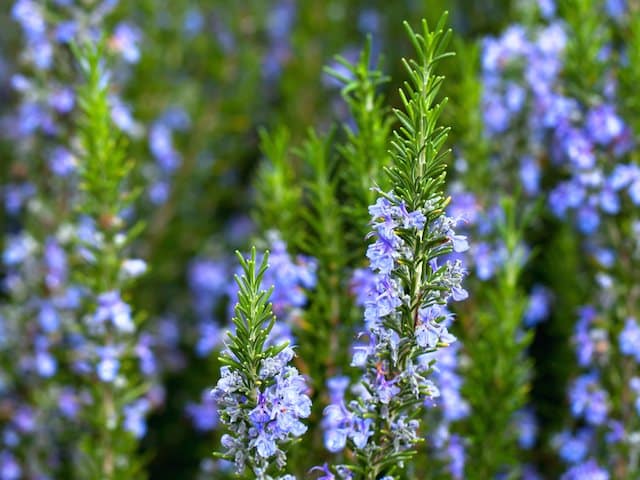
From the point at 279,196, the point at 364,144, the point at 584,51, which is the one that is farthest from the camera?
the point at 584,51

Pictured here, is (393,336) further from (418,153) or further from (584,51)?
(584,51)

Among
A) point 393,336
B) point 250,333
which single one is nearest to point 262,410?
point 250,333

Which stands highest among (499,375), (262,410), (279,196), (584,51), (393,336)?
(584,51)

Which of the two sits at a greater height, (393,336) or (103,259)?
(103,259)

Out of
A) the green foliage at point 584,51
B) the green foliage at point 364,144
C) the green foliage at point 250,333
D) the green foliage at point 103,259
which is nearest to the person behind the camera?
the green foliage at point 250,333

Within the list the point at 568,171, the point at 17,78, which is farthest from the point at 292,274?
the point at 17,78

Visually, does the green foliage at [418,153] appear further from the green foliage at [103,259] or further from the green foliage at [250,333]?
the green foliage at [103,259]

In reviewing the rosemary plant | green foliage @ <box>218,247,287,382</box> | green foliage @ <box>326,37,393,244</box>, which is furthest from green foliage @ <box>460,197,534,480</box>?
green foliage @ <box>218,247,287,382</box>

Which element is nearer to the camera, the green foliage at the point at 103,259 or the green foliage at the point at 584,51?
the green foliage at the point at 103,259

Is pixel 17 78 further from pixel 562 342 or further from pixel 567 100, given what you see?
pixel 562 342

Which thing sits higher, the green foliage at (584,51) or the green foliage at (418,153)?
the green foliage at (584,51)

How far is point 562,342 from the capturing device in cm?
237

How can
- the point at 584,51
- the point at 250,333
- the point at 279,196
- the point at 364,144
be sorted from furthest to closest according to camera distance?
the point at 584,51, the point at 279,196, the point at 364,144, the point at 250,333

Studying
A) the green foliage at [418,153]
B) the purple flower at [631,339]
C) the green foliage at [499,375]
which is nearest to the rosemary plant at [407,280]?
the green foliage at [418,153]
